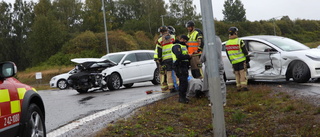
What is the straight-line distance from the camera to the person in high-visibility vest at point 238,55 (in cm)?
1073

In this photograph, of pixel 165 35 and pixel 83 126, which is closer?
pixel 83 126

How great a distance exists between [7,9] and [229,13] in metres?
53.3

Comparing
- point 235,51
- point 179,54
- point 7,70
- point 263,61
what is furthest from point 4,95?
point 263,61

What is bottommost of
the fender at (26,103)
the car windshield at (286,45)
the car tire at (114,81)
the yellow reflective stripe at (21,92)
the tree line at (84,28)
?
the car tire at (114,81)

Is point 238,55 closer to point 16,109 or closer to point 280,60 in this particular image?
point 280,60

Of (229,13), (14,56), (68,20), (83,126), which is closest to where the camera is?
(83,126)

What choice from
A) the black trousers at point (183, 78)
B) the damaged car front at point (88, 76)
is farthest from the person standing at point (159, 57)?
the damaged car front at point (88, 76)

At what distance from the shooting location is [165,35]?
1116 centimetres

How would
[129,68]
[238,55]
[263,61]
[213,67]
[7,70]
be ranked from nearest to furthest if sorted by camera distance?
[7,70], [213,67], [238,55], [263,61], [129,68]

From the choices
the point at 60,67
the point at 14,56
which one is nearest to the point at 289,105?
the point at 60,67

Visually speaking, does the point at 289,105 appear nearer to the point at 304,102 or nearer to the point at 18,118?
the point at 304,102

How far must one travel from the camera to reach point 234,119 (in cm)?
739

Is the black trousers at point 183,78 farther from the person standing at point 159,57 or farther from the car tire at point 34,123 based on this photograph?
the car tire at point 34,123

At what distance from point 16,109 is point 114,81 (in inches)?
461
